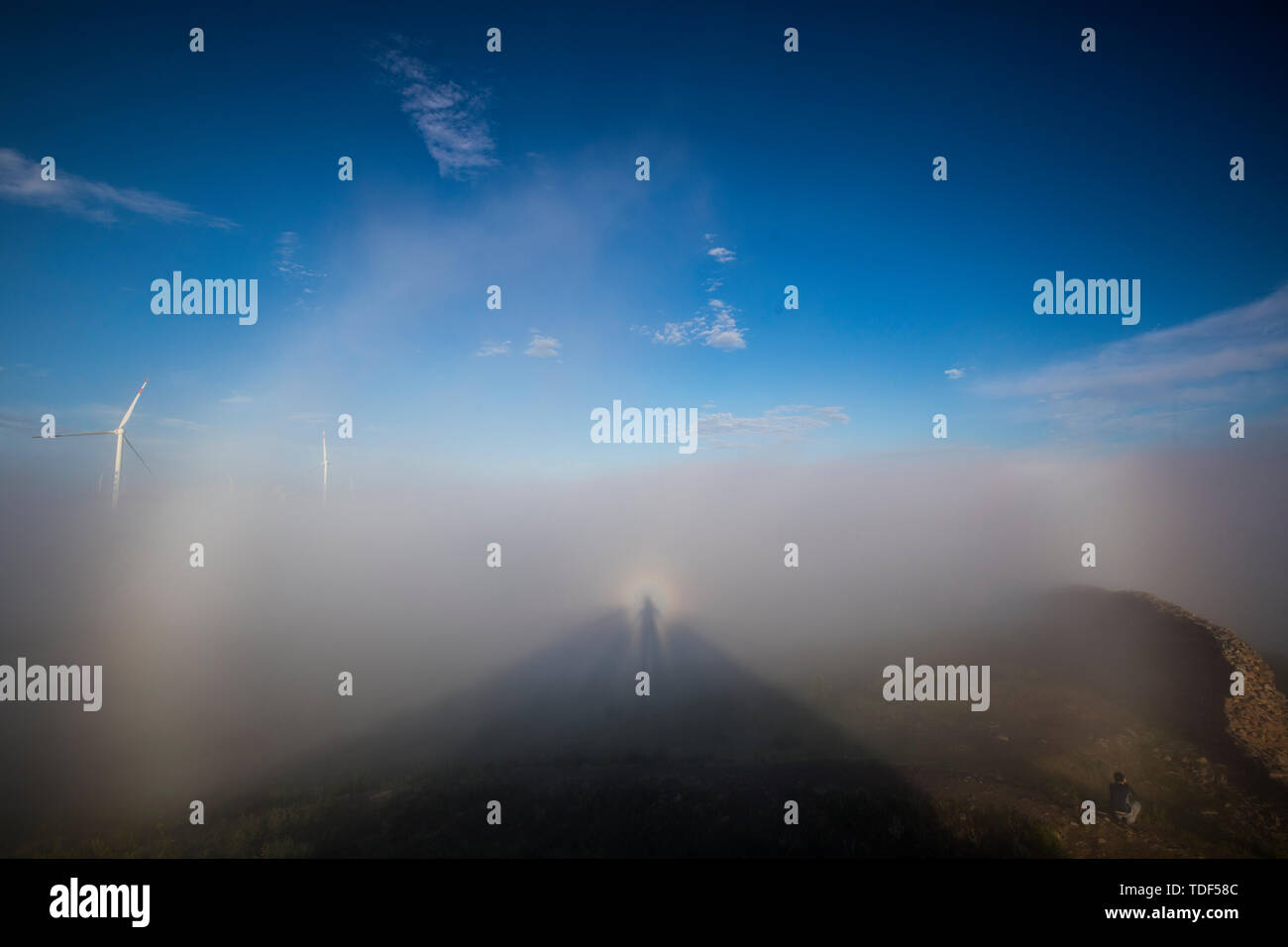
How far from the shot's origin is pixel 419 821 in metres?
16.1

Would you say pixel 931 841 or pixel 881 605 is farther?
pixel 881 605

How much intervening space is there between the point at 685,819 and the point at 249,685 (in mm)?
41230

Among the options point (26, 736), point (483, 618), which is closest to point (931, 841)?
point (26, 736)

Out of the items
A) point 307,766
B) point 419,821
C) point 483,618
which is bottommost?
point 483,618

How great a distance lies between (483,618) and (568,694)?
33968mm

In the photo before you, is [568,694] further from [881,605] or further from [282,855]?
[881,605]

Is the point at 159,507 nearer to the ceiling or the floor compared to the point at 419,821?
nearer to the ceiling

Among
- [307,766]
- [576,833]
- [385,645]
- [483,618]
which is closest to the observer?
[576,833]

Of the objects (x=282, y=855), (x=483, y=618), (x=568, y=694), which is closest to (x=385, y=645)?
(x=483, y=618)

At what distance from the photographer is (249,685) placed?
38625mm

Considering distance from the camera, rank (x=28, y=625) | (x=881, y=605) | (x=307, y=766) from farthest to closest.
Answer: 1. (x=881, y=605)
2. (x=28, y=625)
3. (x=307, y=766)

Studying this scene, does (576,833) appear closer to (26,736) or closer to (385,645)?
(26,736)

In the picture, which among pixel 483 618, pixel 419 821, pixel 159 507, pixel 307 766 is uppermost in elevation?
pixel 159 507

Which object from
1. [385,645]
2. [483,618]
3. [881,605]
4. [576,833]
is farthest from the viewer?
[483,618]
